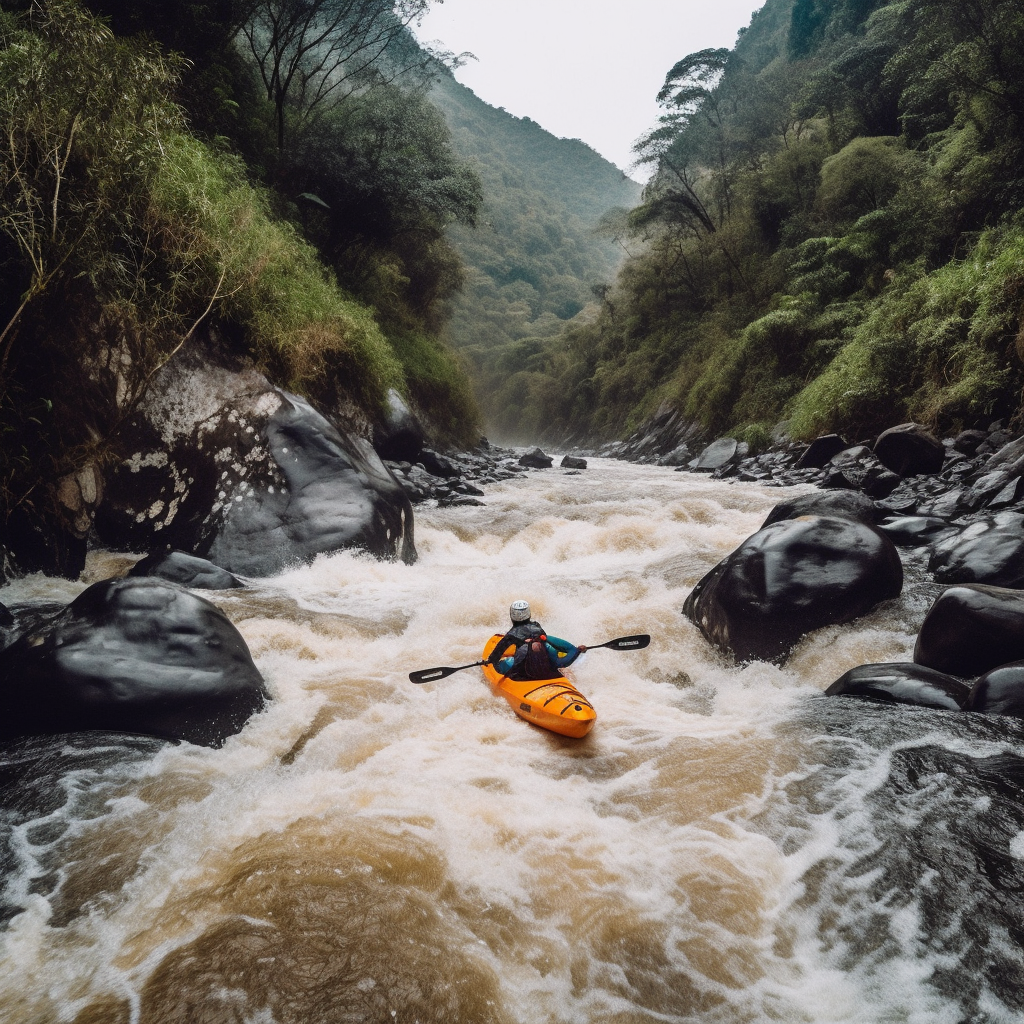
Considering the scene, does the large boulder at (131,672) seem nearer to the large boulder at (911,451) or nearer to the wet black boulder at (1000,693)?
the wet black boulder at (1000,693)

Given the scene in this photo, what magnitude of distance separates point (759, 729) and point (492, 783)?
153 cm

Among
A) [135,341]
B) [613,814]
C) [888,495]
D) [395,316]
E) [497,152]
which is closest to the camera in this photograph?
[613,814]

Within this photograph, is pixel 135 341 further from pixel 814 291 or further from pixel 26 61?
pixel 814 291

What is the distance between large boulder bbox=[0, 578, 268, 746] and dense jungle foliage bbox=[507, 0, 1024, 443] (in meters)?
→ 9.38

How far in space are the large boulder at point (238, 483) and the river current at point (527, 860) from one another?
2.24 meters

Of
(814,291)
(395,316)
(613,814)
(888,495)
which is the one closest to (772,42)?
(814,291)

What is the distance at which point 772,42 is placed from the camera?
35375 mm

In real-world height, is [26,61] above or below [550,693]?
above

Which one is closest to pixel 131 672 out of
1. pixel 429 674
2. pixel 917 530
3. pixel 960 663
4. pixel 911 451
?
pixel 429 674

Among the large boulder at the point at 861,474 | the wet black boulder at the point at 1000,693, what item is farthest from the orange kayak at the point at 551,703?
the large boulder at the point at 861,474

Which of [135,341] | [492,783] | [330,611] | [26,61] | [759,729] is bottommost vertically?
[330,611]

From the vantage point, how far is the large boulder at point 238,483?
5.75m

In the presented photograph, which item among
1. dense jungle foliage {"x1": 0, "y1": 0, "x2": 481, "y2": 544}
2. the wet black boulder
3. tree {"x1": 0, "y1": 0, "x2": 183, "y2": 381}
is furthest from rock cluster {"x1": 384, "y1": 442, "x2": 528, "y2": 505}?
the wet black boulder

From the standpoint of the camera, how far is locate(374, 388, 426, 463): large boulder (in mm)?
10570
